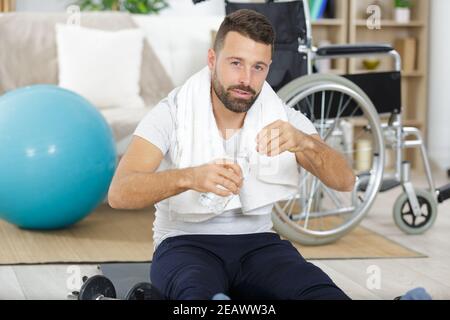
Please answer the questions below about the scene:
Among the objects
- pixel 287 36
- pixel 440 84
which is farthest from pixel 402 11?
pixel 287 36

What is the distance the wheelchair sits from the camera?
2.97 metres

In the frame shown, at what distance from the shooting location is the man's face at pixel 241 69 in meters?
1.76

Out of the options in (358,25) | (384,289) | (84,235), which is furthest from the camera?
(358,25)

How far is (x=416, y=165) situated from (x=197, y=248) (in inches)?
139

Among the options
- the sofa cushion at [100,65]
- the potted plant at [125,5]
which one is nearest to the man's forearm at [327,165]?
the sofa cushion at [100,65]

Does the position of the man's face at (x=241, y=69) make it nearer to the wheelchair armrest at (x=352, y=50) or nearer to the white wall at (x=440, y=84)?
the wheelchair armrest at (x=352, y=50)

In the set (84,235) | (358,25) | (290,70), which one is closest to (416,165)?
(358,25)

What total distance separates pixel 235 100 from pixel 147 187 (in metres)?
0.25

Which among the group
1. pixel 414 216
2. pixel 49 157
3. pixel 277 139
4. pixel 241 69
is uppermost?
pixel 241 69

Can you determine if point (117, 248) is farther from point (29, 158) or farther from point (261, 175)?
point (261, 175)

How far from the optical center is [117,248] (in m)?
2.95

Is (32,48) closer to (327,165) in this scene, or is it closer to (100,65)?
(100,65)

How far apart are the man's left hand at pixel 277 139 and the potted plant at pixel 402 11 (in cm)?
358

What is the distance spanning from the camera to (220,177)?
1599mm
